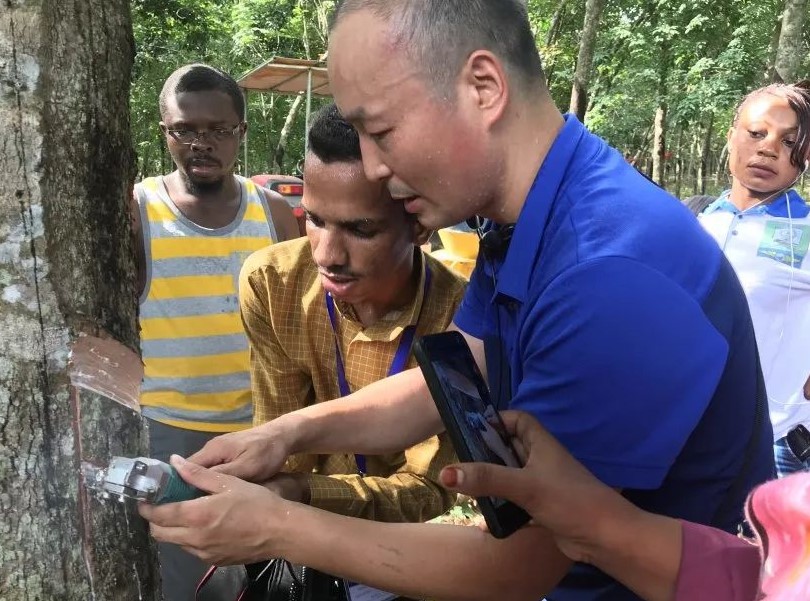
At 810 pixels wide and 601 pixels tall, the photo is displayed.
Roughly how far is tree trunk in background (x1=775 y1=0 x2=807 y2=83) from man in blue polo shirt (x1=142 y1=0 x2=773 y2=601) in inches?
231

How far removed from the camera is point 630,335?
1.19 metres

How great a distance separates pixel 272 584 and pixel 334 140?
3.82 feet

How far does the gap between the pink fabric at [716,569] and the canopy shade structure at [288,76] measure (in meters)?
10.4

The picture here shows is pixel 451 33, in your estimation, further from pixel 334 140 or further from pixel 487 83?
pixel 334 140

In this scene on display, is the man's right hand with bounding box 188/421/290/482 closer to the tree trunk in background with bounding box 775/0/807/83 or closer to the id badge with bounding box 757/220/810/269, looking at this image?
the id badge with bounding box 757/220/810/269

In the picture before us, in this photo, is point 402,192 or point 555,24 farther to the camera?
point 555,24

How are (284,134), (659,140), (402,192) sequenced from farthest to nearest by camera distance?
(284,134) < (659,140) < (402,192)

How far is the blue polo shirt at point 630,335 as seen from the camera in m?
1.21

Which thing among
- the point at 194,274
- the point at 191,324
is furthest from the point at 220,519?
the point at 194,274

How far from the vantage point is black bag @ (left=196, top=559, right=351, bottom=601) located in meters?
1.90

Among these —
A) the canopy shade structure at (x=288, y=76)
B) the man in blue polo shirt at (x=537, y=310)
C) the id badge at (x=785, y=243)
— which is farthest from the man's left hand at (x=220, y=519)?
the canopy shade structure at (x=288, y=76)

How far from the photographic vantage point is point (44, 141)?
1276mm

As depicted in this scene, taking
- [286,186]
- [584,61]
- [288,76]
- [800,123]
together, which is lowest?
[286,186]

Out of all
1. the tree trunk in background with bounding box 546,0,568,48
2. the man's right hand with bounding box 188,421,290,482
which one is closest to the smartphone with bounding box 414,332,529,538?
the man's right hand with bounding box 188,421,290,482
